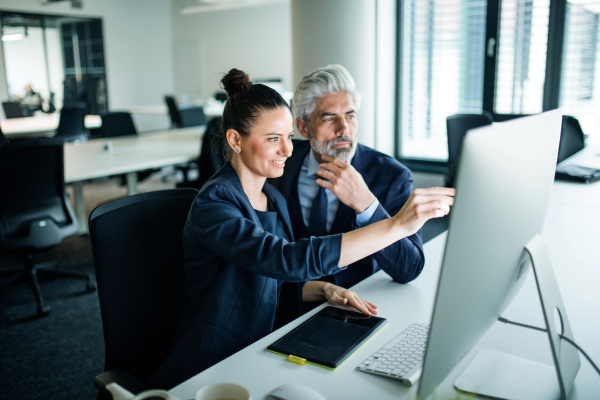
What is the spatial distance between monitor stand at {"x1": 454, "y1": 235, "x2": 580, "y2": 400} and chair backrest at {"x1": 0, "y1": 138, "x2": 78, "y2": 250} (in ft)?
8.73

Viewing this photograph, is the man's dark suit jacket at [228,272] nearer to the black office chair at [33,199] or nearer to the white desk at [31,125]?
the black office chair at [33,199]

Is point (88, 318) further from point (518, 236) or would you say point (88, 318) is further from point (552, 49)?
point (552, 49)

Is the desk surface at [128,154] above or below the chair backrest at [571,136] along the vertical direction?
below

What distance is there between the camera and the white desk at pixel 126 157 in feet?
12.2

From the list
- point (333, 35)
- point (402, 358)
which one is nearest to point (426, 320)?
point (402, 358)

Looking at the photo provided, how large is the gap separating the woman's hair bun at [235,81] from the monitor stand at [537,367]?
0.89 meters

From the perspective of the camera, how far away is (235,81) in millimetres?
1479

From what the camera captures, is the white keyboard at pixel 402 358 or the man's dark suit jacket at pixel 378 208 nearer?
the white keyboard at pixel 402 358

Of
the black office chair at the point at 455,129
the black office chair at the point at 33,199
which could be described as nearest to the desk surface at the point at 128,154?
the black office chair at the point at 33,199

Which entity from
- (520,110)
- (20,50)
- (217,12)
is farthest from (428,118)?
(20,50)

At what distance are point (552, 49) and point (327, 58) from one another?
213 centimetres

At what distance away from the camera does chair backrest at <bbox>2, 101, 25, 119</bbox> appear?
24.0ft

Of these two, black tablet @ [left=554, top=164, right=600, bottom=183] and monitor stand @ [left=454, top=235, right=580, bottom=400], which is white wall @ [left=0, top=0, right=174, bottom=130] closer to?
black tablet @ [left=554, top=164, right=600, bottom=183]

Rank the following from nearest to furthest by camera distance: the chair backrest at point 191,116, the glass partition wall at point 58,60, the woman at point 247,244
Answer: the woman at point 247,244 < the chair backrest at point 191,116 < the glass partition wall at point 58,60
